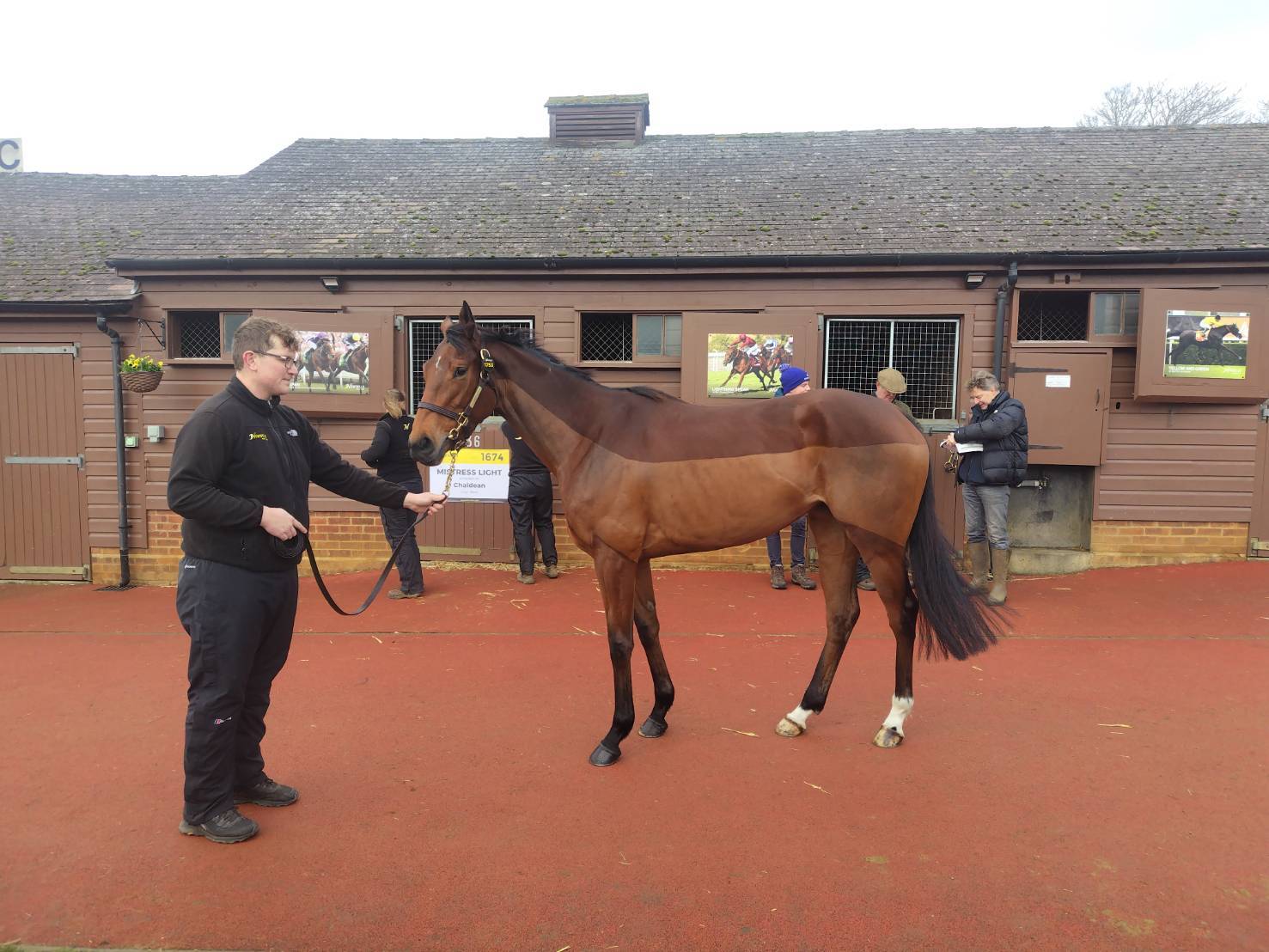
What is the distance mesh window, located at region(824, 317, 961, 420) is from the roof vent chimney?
5132 millimetres

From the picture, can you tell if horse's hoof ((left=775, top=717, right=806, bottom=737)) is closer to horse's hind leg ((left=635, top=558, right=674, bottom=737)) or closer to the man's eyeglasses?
horse's hind leg ((left=635, top=558, right=674, bottom=737))

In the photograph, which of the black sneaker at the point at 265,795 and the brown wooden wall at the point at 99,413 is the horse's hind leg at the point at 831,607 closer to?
the black sneaker at the point at 265,795

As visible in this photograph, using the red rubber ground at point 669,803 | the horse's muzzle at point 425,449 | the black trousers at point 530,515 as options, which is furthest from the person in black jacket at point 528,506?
the horse's muzzle at point 425,449

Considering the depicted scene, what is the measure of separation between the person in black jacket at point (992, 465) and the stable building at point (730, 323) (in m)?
1.12

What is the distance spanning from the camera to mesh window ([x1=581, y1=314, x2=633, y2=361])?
25.0 ft

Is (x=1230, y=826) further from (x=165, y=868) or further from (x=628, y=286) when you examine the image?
(x=628, y=286)

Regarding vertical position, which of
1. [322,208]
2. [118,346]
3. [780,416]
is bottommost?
[780,416]

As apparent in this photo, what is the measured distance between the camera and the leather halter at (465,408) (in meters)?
3.23

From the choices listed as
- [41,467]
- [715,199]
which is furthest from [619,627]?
[41,467]

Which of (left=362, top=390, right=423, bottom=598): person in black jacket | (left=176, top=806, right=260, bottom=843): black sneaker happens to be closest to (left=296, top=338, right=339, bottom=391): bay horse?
(left=362, top=390, right=423, bottom=598): person in black jacket

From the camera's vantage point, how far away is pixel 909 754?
3.38 metres

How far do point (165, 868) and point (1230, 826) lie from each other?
402 cm

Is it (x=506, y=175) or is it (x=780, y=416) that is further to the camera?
(x=506, y=175)

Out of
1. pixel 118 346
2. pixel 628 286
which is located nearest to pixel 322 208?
pixel 118 346
